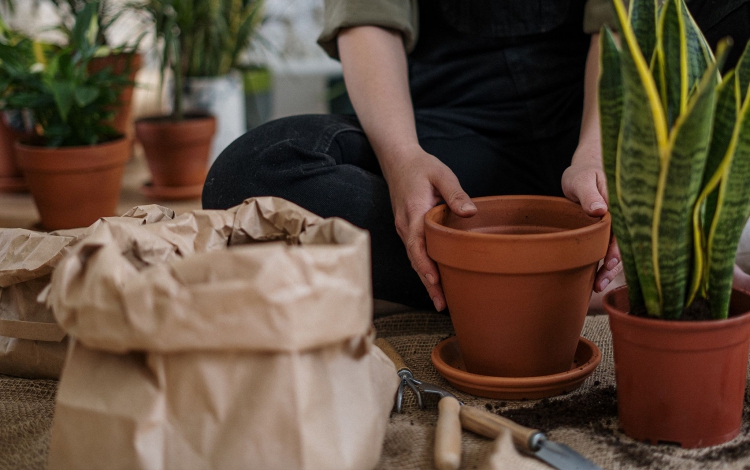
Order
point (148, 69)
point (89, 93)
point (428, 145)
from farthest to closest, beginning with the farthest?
point (148, 69)
point (89, 93)
point (428, 145)

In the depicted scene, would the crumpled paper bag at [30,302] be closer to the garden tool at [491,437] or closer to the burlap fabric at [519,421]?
the burlap fabric at [519,421]

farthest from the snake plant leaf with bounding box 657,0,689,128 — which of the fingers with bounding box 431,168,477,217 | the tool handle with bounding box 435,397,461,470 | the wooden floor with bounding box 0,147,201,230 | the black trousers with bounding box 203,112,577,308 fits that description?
the wooden floor with bounding box 0,147,201,230

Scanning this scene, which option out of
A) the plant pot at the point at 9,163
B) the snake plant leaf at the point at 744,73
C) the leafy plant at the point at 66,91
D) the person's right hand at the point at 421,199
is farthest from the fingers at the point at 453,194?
the plant pot at the point at 9,163

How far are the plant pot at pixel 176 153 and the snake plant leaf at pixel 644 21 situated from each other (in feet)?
5.33

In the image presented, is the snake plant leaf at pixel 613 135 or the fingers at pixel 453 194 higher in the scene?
the snake plant leaf at pixel 613 135

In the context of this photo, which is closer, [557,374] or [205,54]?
[557,374]

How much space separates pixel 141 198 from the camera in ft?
7.61

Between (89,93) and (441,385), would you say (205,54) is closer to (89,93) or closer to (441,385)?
(89,93)

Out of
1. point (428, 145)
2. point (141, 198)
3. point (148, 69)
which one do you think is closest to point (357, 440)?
point (428, 145)

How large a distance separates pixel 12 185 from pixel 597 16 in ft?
6.12

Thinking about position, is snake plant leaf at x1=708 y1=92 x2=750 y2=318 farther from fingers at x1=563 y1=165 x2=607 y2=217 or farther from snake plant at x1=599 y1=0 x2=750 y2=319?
fingers at x1=563 y1=165 x2=607 y2=217

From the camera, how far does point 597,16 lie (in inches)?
50.9

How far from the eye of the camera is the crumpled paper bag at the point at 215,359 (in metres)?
0.69

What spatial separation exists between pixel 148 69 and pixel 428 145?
8.01 ft
